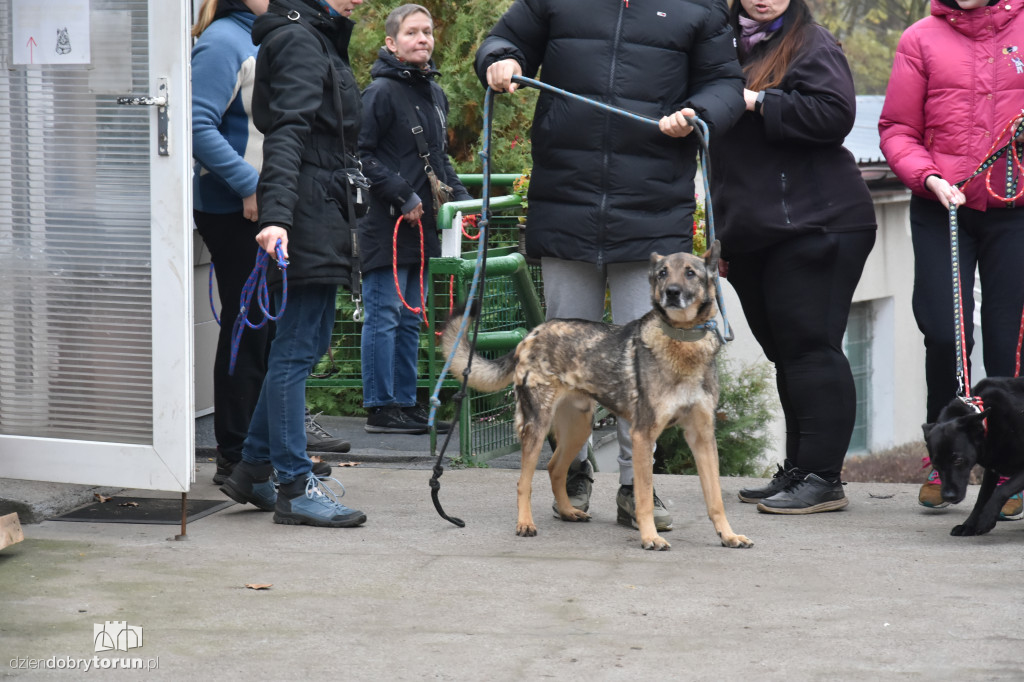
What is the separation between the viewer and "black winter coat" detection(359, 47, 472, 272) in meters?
6.95

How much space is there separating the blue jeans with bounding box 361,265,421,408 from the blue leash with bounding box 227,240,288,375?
5.02ft

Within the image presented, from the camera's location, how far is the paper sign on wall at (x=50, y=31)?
14.9 ft

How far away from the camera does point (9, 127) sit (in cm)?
473

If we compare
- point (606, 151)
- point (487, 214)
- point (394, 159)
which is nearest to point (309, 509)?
point (487, 214)

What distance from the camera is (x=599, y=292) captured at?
501 cm

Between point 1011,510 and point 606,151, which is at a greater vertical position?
point 606,151

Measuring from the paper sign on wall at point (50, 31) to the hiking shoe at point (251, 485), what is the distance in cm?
172

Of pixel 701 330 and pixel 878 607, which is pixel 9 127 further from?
pixel 878 607

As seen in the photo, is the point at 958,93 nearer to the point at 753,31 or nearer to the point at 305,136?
the point at 753,31

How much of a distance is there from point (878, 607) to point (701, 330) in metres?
1.20

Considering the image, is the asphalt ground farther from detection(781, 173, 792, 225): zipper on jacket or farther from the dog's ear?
detection(781, 173, 792, 225): zipper on jacket

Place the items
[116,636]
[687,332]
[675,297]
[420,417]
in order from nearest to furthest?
1. [116,636]
2. [675,297]
3. [687,332]
4. [420,417]

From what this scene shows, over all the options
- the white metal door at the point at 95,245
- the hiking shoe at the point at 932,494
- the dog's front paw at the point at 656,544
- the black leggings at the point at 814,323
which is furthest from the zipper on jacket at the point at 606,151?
the hiking shoe at the point at 932,494

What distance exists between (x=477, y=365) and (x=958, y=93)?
7.48ft
